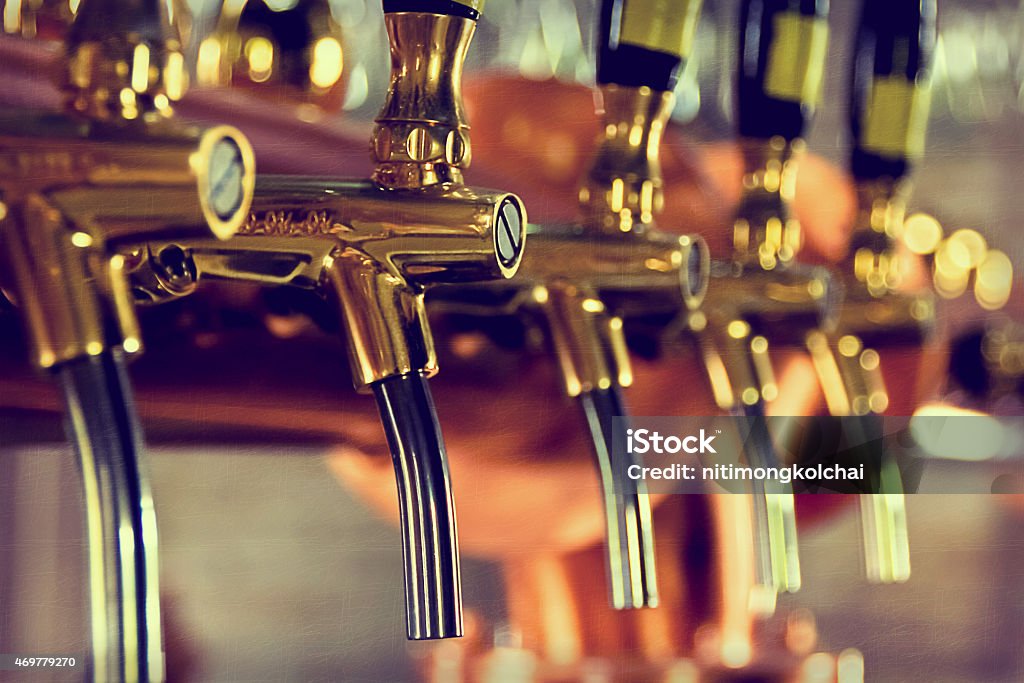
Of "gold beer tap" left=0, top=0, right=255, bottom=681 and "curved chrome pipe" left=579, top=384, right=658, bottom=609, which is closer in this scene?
"gold beer tap" left=0, top=0, right=255, bottom=681

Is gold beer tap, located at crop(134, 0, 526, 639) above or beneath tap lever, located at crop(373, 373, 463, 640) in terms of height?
above

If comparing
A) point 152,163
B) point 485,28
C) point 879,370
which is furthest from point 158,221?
point 879,370

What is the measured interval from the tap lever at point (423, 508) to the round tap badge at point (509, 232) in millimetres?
46

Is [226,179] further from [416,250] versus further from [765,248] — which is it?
[765,248]

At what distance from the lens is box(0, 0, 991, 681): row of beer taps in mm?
278

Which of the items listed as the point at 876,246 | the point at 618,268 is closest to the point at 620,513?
the point at 618,268

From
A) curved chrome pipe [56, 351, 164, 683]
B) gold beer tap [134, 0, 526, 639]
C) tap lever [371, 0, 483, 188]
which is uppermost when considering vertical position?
tap lever [371, 0, 483, 188]

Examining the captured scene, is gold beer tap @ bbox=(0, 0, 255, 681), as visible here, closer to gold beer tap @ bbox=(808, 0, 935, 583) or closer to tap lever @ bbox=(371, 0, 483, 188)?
tap lever @ bbox=(371, 0, 483, 188)

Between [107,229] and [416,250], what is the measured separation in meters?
0.09

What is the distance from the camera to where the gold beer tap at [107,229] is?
0.27 metres

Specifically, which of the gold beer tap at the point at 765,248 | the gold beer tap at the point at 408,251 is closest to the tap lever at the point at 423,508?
the gold beer tap at the point at 408,251

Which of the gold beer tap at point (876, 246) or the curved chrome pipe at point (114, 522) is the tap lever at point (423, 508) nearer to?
the curved chrome pipe at point (114, 522)

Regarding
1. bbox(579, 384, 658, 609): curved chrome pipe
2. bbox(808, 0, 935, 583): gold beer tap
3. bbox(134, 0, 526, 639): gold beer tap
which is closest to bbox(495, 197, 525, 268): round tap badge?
bbox(134, 0, 526, 639): gold beer tap

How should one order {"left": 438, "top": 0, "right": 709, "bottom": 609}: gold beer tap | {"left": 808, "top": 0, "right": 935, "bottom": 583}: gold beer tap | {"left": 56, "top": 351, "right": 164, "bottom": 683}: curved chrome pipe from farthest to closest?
1. {"left": 808, "top": 0, "right": 935, "bottom": 583}: gold beer tap
2. {"left": 438, "top": 0, "right": 709, "bottom": 609}: gold beer tap
3. {"left": 56, "top": 351, "right": 164, "bottom": 683}: curved chrome pipe
